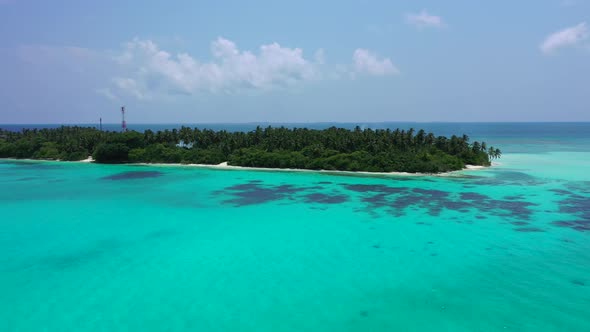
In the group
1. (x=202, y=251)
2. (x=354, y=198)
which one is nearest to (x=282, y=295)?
(x=202, y=251)

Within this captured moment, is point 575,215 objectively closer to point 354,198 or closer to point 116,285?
point 354,198

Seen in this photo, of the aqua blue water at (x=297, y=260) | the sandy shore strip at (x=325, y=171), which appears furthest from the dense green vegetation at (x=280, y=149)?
the aqua blue water at (x=297, y=260)

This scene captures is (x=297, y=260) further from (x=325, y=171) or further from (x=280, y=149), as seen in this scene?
(x=280, y=149)

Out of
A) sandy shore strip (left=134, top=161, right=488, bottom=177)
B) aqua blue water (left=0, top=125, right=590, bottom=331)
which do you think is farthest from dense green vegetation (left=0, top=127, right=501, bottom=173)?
aqua blue water (left=0, top=125, right=590, bottom=331)

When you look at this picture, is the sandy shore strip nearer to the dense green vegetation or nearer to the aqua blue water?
the dense green vegetation

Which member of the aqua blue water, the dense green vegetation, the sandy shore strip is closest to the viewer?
the aqua blue water

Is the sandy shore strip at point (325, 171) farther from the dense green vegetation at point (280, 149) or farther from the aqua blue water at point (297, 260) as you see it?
the aqua blue water at point (297, 260)

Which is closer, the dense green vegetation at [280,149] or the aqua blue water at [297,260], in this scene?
the aqua blue water at [297,260]
